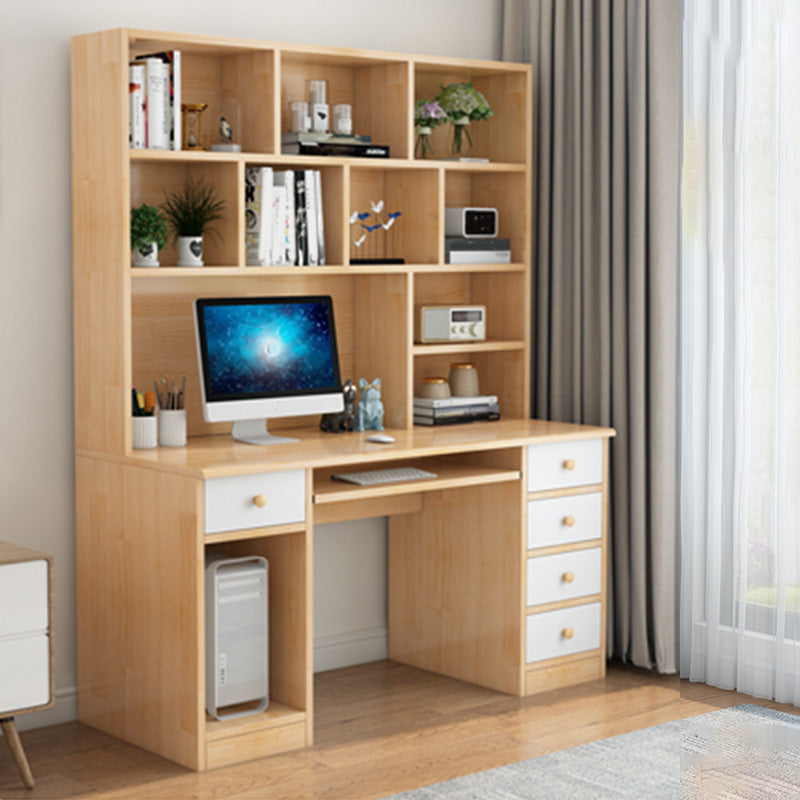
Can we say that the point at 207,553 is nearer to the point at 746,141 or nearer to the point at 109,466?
the point at 109,466

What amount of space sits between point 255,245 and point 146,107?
0.51 meters

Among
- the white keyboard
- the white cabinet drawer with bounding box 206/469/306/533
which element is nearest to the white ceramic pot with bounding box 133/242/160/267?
the white cabinet drawer with bounding box 206/469/306/533

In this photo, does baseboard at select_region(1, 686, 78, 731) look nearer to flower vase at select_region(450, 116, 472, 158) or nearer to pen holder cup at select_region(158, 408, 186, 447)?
pen holder cup at select_region(158, 408, 186, 447)

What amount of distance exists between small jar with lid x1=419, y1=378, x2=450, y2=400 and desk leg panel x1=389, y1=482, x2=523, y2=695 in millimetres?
325

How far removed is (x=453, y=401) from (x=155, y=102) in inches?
54.6

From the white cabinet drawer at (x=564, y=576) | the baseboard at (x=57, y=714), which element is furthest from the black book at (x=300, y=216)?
the baseboard at (x=57, y=714)

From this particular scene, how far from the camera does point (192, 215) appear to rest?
3709 mm

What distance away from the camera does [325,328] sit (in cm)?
394

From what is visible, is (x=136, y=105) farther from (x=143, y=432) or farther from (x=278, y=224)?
(x=143, y=432)

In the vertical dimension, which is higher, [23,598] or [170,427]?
[170,427]

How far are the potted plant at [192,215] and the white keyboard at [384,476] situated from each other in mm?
745

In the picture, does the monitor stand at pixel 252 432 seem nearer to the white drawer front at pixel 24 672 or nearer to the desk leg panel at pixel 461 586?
the desk leg panel at pixel 461 586

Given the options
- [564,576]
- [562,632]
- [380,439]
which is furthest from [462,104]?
[562,632]

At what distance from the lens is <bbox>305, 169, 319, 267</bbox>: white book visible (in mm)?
3859
